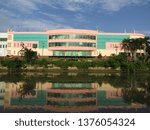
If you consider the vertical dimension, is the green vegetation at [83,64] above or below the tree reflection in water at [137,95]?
above

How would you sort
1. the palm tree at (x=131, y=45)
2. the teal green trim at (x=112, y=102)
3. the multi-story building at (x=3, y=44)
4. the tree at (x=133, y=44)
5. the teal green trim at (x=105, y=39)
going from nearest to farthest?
the teal green trim at (x=112, y=102) < the tree at (x=133, y=44) < the palm tree at (x=131, y=45) < the teal green trim at (x=105, y=39) < the multi-story building at (x=3, y=44)

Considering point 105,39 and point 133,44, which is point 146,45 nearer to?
point 133,44

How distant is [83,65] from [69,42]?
12.6m

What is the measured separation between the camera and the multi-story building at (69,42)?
213 ft

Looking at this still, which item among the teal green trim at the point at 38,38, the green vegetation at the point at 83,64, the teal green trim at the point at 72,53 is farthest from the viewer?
the teal green trim at the point at 38,38

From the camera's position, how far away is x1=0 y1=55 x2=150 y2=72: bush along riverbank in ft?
175

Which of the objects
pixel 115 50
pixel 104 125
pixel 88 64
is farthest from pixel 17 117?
pixel 115 50

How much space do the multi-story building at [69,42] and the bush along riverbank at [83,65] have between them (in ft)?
36.9

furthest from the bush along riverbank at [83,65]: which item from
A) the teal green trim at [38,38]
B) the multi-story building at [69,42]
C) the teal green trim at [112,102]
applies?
the teal green trim at [112,102]

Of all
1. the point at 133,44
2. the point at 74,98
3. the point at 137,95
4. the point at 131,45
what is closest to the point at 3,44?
the point at 131,45

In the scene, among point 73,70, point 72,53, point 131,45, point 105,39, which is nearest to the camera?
point 73,70

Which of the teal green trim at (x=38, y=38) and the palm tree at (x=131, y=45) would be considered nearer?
the palm tree at (x=131, y=45)

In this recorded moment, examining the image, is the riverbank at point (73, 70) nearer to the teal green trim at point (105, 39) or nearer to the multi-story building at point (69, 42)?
the multi-story building at point (69, 42)

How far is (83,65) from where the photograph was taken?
5362 centimetres
